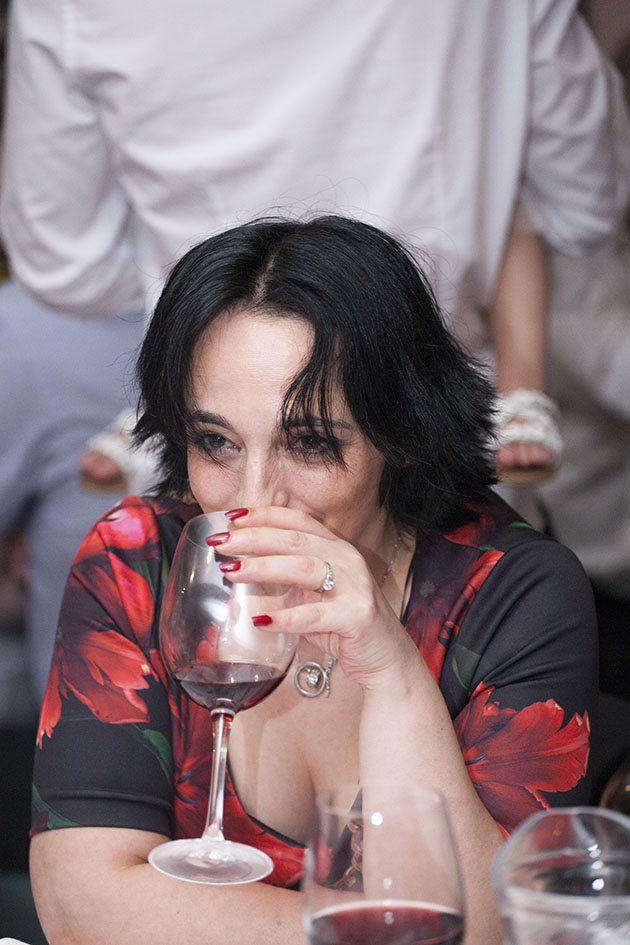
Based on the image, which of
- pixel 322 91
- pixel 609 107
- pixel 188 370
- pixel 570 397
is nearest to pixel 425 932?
pixel 188 370

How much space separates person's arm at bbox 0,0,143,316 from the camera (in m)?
2.18

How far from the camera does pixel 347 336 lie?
1.47m

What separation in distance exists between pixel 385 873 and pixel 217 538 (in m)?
0.46

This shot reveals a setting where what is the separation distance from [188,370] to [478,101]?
933 millimetres

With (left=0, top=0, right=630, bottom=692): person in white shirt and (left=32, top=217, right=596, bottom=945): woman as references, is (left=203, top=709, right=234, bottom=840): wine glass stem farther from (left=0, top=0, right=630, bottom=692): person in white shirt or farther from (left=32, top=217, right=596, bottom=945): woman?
(left=0, top=0, right=630, bottom=692): person in white shirt

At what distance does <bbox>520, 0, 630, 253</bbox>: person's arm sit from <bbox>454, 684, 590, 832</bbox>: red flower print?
4.07 feet

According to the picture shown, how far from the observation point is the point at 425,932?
820 mm

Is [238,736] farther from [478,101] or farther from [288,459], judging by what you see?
[478,101]

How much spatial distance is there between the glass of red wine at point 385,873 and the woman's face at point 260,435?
64 centimetres

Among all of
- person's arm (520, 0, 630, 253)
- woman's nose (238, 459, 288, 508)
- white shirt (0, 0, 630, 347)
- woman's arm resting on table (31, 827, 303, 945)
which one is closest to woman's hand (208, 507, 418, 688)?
woman's nose (238, 459, 288, 508)

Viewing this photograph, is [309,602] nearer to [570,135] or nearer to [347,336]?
[347,336]

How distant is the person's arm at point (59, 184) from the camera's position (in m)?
2.18

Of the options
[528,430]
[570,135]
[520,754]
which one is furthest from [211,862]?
[570,135]

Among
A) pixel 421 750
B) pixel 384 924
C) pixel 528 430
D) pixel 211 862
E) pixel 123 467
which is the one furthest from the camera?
pixel 123 467
